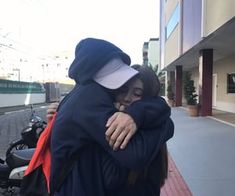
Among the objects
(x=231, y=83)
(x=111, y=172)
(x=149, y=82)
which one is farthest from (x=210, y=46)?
(x=111, y=172)

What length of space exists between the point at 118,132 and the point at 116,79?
253 millimetres

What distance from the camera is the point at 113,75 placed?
1.87 meters

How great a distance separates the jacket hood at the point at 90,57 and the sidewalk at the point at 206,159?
15.1 ft

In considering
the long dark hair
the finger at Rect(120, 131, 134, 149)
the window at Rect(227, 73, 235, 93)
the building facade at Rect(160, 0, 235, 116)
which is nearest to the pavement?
the building facade at Rect(160, 0, 235, 116)

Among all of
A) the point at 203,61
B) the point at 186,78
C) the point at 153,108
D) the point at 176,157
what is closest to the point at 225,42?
the point at 203,61

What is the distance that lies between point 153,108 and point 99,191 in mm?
411

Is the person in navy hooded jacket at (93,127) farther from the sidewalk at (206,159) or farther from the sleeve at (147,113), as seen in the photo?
the sidewalk at (206,159)

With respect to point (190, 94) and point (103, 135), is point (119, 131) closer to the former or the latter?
point (103, 135)

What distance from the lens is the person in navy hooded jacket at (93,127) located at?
1.75m

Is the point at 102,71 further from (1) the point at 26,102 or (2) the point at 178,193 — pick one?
(1) the point at 26,102

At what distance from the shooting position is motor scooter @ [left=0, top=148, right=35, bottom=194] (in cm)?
515

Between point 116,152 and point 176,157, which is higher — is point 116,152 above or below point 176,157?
above

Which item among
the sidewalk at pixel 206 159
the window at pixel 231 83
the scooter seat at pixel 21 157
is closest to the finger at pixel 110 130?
the scooter seat at pixel 21 157

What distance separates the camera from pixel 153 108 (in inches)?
73.0
